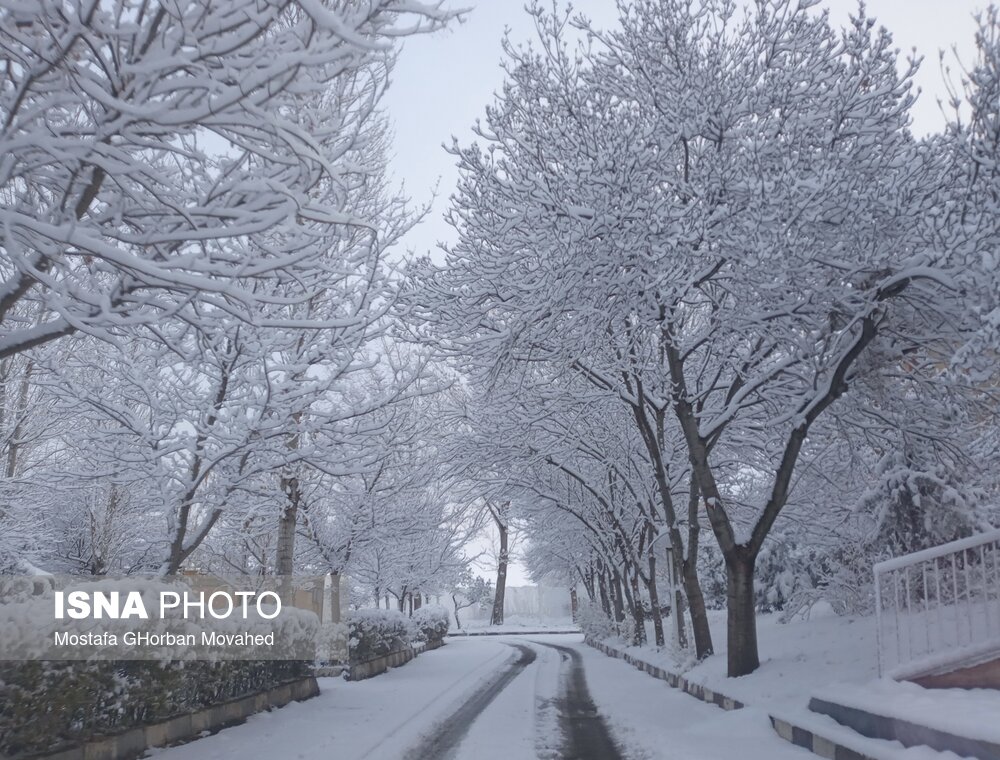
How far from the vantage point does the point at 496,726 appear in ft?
36.1

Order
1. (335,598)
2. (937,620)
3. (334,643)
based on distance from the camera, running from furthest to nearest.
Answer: (335,598)
(334,643)
(937,620)

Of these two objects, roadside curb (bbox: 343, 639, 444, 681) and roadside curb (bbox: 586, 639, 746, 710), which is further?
roadside curb (bbox: 343, 639, 444, 681)

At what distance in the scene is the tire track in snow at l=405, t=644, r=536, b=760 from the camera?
8797 millimetres

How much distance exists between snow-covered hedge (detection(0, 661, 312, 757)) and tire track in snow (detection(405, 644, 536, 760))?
2.92 m

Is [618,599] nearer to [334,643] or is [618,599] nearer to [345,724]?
[334,643]

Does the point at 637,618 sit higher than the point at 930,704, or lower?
lower

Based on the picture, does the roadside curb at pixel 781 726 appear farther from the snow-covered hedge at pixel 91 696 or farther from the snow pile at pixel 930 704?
the snow-covered hedge at pixel 91 696

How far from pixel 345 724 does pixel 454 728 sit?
1.59 meters

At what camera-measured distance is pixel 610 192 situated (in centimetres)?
1142

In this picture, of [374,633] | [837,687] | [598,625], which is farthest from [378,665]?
[598,625]

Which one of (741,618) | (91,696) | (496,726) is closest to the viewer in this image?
(91,696)

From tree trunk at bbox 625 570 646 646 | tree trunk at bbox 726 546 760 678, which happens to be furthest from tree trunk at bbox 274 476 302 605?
tree trunk at bbox 625 570 646 646

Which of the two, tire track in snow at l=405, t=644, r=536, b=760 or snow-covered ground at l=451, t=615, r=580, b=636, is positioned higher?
tire track in snow at l=405, t=644, r=536, b=760

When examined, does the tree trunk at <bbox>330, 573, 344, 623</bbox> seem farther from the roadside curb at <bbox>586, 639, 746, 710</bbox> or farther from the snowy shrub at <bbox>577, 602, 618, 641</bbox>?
the snowy shrub at <bbox>577, 602, 618, 641</bbox>
